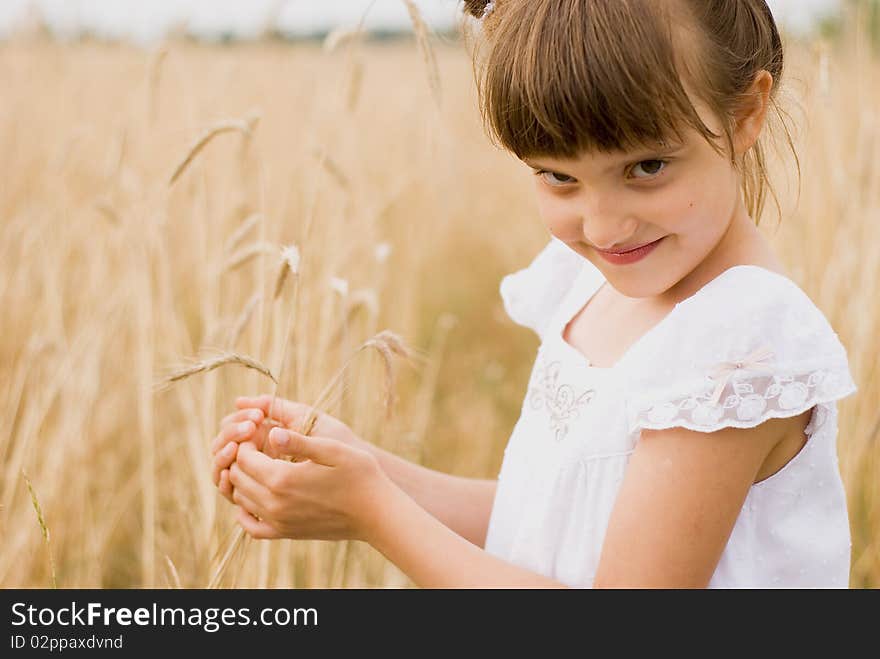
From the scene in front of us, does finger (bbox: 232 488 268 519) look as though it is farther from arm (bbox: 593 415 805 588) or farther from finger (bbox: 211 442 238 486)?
arm (bbox: 593 415 805 588)

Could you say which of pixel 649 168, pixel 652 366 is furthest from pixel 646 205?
pixel 652 366

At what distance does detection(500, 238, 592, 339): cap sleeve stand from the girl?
22 centimetres

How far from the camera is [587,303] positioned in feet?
4.18

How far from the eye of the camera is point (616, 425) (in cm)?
103

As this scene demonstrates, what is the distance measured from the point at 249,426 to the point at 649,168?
53cm

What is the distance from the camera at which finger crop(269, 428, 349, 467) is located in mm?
1081

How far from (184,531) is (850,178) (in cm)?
151

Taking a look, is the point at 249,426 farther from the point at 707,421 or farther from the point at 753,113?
the point at 753,113

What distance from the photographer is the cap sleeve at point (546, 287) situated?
1.38 m

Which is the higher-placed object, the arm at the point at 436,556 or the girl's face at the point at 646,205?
the girl's face at the point at 646,205

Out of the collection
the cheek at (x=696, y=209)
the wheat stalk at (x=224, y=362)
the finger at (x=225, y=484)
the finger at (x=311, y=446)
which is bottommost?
the finger at (x=311, y=446)

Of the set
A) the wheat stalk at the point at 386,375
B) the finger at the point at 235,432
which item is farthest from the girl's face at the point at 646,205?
the finger at the point at 235,432

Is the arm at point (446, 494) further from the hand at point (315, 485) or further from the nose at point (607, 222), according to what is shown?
the nose at point (607, 222)
